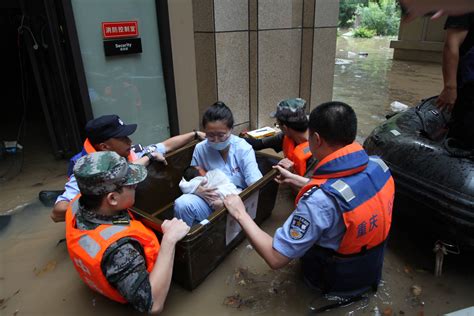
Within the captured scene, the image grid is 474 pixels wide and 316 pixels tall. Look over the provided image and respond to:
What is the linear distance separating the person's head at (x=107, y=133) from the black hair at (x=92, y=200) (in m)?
0.72

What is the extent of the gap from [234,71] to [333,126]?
9.85ft

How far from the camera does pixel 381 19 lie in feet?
84.5

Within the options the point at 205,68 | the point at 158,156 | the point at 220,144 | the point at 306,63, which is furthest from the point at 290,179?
the point at 306,63

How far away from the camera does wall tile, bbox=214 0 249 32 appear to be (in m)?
4.04

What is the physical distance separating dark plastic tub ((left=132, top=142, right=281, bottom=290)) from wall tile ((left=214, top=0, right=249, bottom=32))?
6.29ft

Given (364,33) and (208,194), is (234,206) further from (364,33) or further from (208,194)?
(364,33)

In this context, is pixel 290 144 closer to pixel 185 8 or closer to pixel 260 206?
pixel 260 206

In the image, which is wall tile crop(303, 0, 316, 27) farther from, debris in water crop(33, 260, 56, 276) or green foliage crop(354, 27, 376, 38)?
green foliage crop(354, 27, 376, 38)

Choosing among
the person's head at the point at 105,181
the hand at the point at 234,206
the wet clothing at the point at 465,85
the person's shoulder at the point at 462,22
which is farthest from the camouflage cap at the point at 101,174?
the person's shoulder at the point at 462,22

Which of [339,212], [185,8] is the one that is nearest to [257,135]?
[185,8]

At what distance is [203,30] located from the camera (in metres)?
4.14

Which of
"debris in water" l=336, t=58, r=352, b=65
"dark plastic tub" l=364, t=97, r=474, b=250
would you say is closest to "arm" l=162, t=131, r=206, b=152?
"dark plastic tub" l=364, t=97, r=474, b=250

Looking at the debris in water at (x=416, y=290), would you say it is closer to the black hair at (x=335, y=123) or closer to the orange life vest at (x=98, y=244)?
the black hair at (x=335, y=123)

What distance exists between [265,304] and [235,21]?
351 cm
